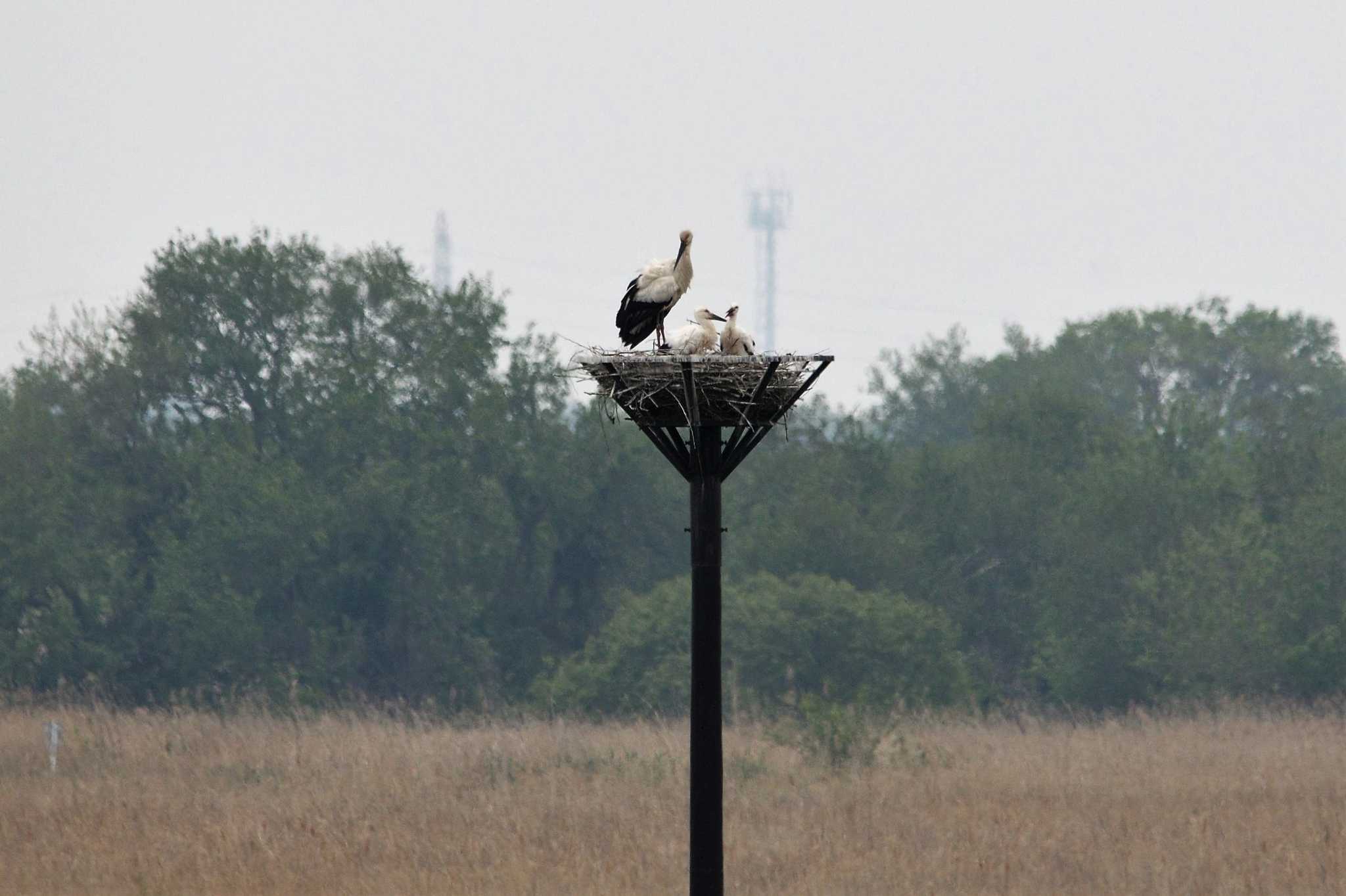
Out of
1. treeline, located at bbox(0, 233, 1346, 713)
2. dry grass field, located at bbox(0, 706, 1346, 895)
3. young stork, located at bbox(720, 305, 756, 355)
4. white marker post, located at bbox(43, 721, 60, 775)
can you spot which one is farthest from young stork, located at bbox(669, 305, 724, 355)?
treeline, located at bbox(0, 233, 1346, 713)

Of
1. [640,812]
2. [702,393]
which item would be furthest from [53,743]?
[702,393]

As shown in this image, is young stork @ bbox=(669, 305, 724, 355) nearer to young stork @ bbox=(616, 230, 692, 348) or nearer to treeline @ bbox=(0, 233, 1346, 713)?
young stork @ bbox=(616, 230, 692, 348)

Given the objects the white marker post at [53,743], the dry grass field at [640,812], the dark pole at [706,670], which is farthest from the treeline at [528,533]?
the dark pole at [706,670]

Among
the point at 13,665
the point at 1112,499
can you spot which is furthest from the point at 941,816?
Result: the point at 13,665

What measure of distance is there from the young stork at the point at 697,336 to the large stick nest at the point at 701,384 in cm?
12

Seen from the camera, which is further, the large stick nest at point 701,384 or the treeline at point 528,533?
the treeline at point 528,533

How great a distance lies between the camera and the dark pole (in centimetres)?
893

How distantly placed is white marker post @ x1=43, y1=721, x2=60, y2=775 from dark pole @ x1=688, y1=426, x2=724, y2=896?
43.0 ft

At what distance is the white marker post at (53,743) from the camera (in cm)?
1986

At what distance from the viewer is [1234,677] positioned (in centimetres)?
2984

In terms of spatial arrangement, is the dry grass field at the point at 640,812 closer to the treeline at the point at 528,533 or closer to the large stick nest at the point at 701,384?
the large stick nest at the point at 701,384

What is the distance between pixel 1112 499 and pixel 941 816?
18.4 meters

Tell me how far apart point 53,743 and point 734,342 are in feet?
46.1

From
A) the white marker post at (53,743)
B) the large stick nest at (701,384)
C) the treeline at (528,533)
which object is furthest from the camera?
the treeline at (528,533)
